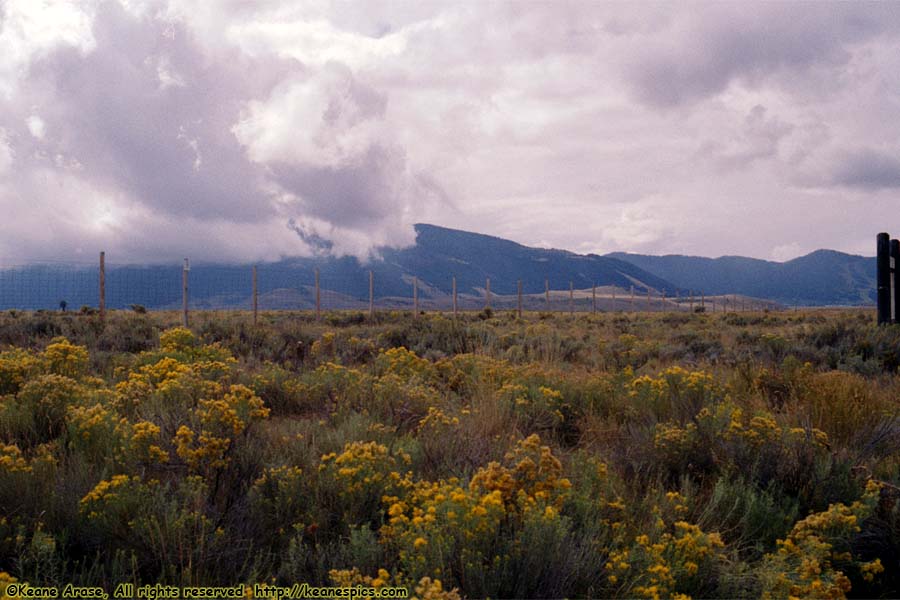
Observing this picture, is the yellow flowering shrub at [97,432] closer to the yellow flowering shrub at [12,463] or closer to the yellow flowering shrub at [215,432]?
the yellow flowering shrub at [215,432]

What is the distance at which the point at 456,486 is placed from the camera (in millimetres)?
3637

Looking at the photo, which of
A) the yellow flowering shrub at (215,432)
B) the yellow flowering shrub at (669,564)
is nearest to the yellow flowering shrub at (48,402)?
the yellow flowering shrub at (215,432)

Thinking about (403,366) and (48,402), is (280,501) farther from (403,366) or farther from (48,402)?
(403,366)

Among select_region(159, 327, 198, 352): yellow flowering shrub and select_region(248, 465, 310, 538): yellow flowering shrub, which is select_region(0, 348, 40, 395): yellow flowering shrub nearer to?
select_region(159, 327, 198, 352): yellow flowering shrub

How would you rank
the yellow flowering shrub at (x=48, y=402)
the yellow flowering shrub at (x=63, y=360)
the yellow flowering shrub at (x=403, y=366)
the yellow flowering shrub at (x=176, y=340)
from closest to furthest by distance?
the yellow flowering shrub at (x=48, y=402), the yellow flowering shrub at (x=63, y=360), the yellow flowering shrub at (x=403, y=366), the yellow flowering shrub at (x=176, y=340)

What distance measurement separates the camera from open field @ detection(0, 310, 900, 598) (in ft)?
9.98

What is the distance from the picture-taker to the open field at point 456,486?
3041 mm

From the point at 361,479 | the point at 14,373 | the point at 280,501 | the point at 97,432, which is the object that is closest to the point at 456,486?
the point at 361,479

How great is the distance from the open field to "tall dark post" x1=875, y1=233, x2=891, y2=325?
6.54 metres

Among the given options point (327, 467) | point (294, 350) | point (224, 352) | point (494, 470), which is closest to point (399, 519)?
point (494, 470)

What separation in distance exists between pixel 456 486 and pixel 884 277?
12.8 m

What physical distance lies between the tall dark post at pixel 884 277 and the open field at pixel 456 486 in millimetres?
6543

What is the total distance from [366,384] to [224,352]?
3.31 metres

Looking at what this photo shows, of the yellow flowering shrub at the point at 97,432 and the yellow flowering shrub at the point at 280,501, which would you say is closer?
the yellow flowering shrub at the point at 280,501
